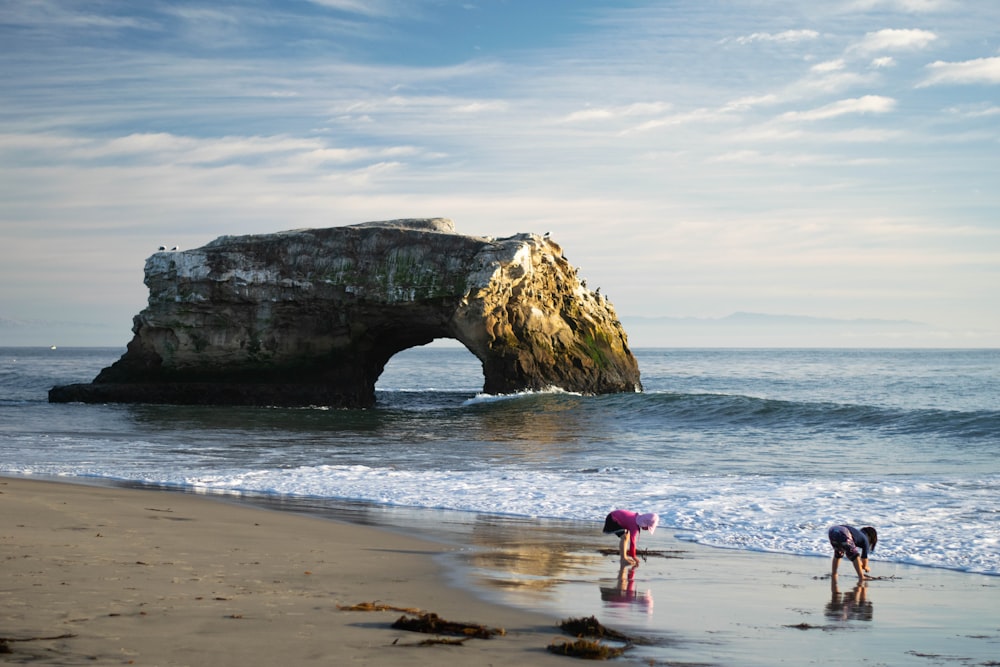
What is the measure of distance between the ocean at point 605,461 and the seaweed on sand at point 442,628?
495cm

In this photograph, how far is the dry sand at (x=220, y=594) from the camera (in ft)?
16.8

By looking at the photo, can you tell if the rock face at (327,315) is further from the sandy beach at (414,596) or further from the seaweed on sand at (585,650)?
the seaweed on sand at (585,650)

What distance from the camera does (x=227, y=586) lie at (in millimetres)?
6770

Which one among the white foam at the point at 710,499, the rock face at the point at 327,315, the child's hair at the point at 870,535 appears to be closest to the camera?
the child's hair at the point at 870,535

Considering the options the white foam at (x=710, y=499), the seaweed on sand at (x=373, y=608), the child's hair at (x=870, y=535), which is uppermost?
the child's hair at (x=870, y=535)

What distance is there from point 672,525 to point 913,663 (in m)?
5.77

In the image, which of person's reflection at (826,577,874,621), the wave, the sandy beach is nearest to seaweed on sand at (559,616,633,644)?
the sandy beach

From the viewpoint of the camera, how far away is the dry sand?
5129mm

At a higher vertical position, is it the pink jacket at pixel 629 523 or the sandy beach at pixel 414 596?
the pink jacket at pixel 629 523

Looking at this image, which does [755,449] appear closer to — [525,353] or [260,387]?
[525,353]

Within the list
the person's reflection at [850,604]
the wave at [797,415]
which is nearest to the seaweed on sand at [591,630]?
the person's reflection at [850,604]

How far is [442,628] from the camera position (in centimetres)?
Result: 579

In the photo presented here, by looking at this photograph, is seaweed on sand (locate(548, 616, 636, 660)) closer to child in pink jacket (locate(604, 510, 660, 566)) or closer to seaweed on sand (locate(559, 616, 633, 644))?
seaweed on sand (locate(559, 616, 633, 644))

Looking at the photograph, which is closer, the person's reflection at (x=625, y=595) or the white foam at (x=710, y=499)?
the person's reflection at (x=625, y=595)
